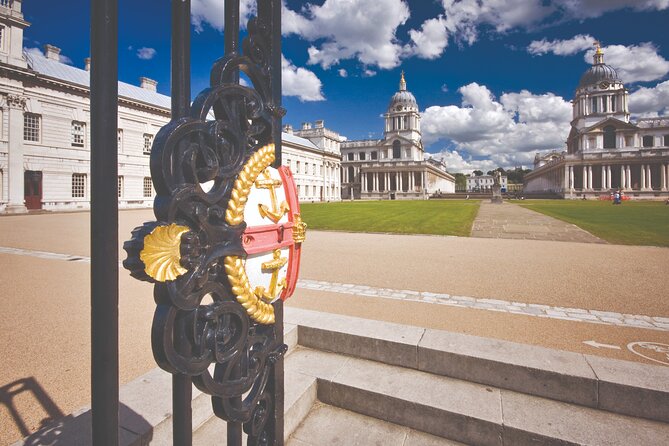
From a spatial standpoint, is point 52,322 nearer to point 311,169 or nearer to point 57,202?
point 57,202

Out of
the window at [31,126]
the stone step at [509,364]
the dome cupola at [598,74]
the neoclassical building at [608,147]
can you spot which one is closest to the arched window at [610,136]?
the neoclassical building at [608,147]

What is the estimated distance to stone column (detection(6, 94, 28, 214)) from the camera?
88.9 feet

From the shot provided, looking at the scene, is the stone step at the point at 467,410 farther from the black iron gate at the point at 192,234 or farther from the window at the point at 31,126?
the window at the point at 31,126

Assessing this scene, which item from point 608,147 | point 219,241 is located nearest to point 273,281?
point 219,241

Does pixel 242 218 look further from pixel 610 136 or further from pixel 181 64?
pixel 610 136

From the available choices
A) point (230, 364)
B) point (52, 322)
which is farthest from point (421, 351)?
point (52, 322)

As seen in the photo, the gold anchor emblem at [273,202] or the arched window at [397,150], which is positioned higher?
the arched window at [397,150]

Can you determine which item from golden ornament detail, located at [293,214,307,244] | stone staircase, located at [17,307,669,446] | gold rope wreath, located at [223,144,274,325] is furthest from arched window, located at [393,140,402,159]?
gold rope wreath, located at [223,144,274,325]

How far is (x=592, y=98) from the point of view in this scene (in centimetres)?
7750

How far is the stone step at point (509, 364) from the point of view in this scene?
2.73 m

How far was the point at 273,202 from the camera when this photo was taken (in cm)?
162

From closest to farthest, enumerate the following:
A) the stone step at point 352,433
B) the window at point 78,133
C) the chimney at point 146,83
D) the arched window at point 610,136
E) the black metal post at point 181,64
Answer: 1. the black metal post at point 181,64
2. the stone step at point 352,433
3. the window at point 78,133
4. the chimney at point 146,83
5. the arched window at point 610,136

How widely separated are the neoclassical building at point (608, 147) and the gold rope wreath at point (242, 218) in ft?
263

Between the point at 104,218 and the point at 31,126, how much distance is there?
126ft
